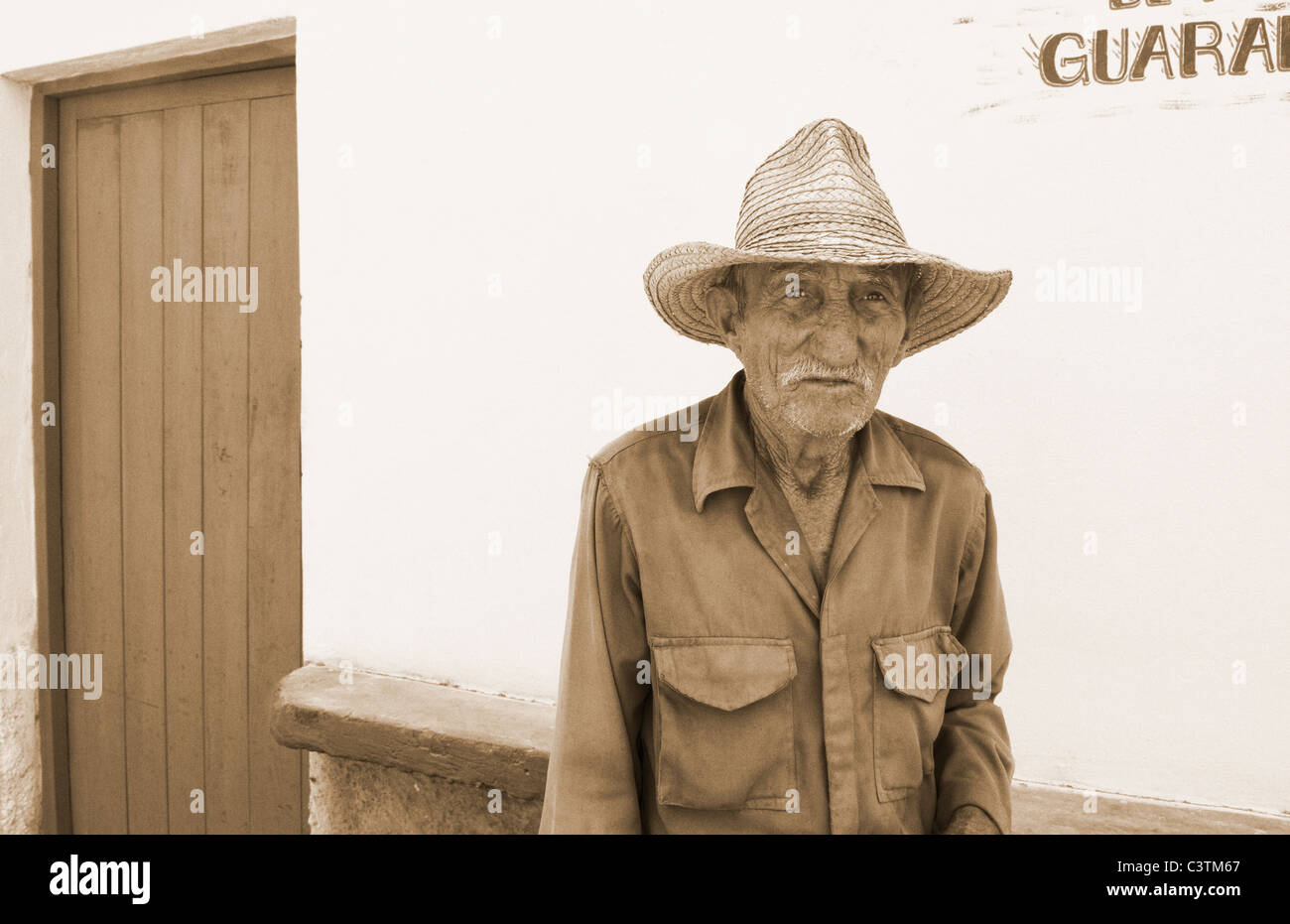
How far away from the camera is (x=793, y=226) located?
4.87 ft

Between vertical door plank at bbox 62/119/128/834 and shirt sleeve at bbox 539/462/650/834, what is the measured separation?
282 cm

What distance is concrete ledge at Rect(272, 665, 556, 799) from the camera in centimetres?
263

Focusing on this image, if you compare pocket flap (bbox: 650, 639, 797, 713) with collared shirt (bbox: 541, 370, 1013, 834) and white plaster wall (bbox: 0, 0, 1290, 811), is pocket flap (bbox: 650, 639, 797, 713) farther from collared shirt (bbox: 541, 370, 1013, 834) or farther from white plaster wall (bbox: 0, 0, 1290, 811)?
white plaster wall (bbox: 0, 0, 1290, 811)

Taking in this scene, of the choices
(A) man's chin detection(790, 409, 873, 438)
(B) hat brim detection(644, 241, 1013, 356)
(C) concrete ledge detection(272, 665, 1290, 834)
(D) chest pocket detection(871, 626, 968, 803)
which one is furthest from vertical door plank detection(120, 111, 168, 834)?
(D) chest pocket detection(871, 626, 968, 803)

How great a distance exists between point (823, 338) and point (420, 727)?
176 cm

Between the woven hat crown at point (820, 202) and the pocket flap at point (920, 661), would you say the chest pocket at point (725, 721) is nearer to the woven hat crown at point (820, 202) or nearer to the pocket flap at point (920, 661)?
the pocket flap at point (920, 661)

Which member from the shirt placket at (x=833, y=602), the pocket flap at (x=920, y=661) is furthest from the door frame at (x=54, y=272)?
the pocket flap at (x=920, y=661)

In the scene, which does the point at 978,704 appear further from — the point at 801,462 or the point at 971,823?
the point at 801,462

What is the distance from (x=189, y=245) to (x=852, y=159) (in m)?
2.70

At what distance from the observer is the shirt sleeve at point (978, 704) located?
64.4 inches

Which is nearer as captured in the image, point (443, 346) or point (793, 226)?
point (793, 226)

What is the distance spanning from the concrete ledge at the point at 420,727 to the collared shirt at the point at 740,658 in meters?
1.06
